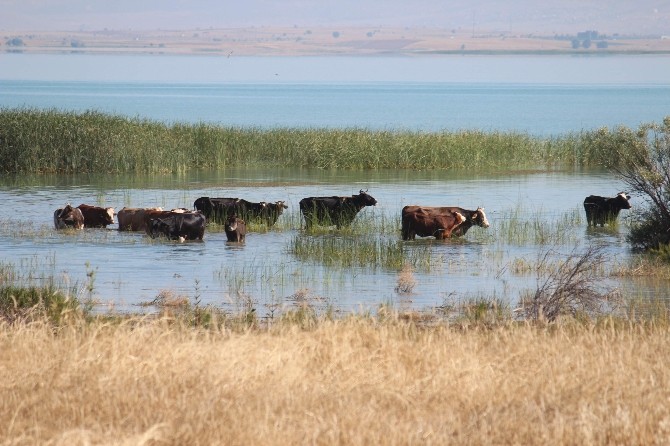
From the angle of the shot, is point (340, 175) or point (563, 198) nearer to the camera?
point (563, 198)

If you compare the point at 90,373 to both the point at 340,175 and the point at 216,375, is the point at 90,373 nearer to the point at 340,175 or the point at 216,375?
the point at 216,375

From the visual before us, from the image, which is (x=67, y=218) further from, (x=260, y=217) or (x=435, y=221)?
(x=435, y=221)

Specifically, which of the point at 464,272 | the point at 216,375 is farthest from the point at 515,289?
the point at 216,375

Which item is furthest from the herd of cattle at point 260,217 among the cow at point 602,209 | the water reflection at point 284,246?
the water reflection at point 284,246

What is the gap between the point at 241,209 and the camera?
27.0 m

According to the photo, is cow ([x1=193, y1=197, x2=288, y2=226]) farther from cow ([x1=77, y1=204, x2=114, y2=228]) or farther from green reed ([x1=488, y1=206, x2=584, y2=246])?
green reed ([x1=488, y1=206, x2=584, y2=246])

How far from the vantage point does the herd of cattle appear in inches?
966

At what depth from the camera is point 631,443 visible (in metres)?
7.79

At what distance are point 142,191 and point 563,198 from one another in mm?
12992

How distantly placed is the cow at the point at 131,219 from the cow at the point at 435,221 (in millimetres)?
5844

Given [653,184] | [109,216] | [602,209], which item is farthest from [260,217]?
[653,184]

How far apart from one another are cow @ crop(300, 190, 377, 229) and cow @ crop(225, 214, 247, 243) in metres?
2.39

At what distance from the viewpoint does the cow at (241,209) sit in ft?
88.5

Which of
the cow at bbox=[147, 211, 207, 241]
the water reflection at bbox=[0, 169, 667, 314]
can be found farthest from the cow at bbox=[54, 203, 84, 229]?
the cow at bbox=[147, 211, 207, 241]
